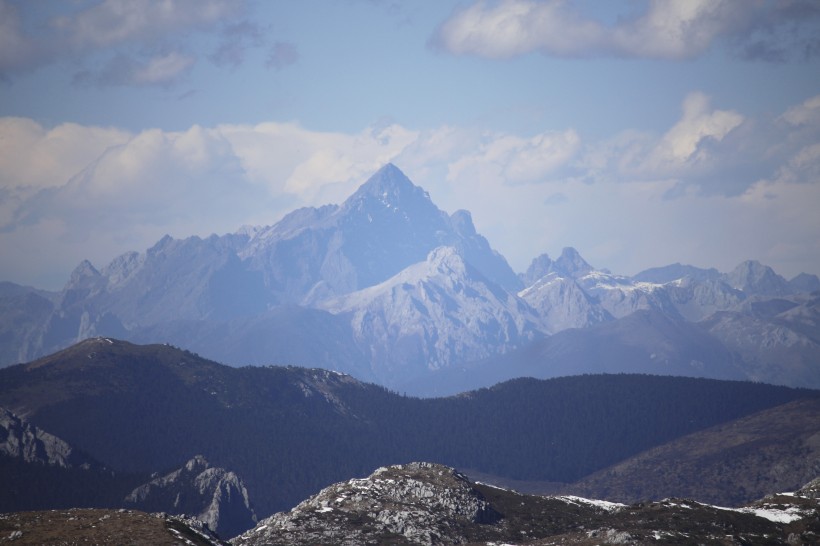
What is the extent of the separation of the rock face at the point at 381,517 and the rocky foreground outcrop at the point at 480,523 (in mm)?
180

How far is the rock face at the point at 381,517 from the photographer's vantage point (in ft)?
575

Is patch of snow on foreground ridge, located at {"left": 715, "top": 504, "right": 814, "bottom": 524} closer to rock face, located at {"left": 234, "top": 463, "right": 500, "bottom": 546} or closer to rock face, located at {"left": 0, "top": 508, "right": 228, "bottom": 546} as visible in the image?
rock face, located at {"left": 234, "top": 463, "right": 500, "bottom": 546}

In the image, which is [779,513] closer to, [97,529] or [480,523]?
[480,523]

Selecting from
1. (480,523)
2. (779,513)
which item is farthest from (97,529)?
(779,513)

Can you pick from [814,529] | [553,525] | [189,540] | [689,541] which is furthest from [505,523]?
[189,540]

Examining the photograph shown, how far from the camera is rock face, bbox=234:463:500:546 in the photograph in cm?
17538

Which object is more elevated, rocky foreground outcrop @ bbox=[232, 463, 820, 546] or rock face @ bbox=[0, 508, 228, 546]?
rock face @ bbox=[0, 508, 228, 546]

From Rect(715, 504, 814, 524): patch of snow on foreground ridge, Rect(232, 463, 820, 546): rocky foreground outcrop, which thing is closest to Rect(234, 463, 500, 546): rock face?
Rect(232, 463, 820, 546): rocky foreground outcrop

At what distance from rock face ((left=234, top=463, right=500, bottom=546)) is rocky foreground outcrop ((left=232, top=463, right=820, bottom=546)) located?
0.18 m

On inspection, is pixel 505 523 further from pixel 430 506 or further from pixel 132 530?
pixel 132 530

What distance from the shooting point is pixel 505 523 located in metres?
196

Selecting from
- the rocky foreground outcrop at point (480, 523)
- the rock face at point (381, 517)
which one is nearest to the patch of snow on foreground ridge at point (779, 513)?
the rocky foreground outcrop at point (480, 523)

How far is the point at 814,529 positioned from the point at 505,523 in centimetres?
5744

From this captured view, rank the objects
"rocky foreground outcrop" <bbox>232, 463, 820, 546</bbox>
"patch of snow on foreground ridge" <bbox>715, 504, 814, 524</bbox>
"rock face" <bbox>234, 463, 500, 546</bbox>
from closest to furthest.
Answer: "rocky foreground outcrop" <bbox>232, 463, 820, 546</bbox>, "rock face" <bbox>234, 463, 500, 546</bbox>, "patch of snow on foreground ridge" <bbox>715, 504, 814, 524</bbox>
